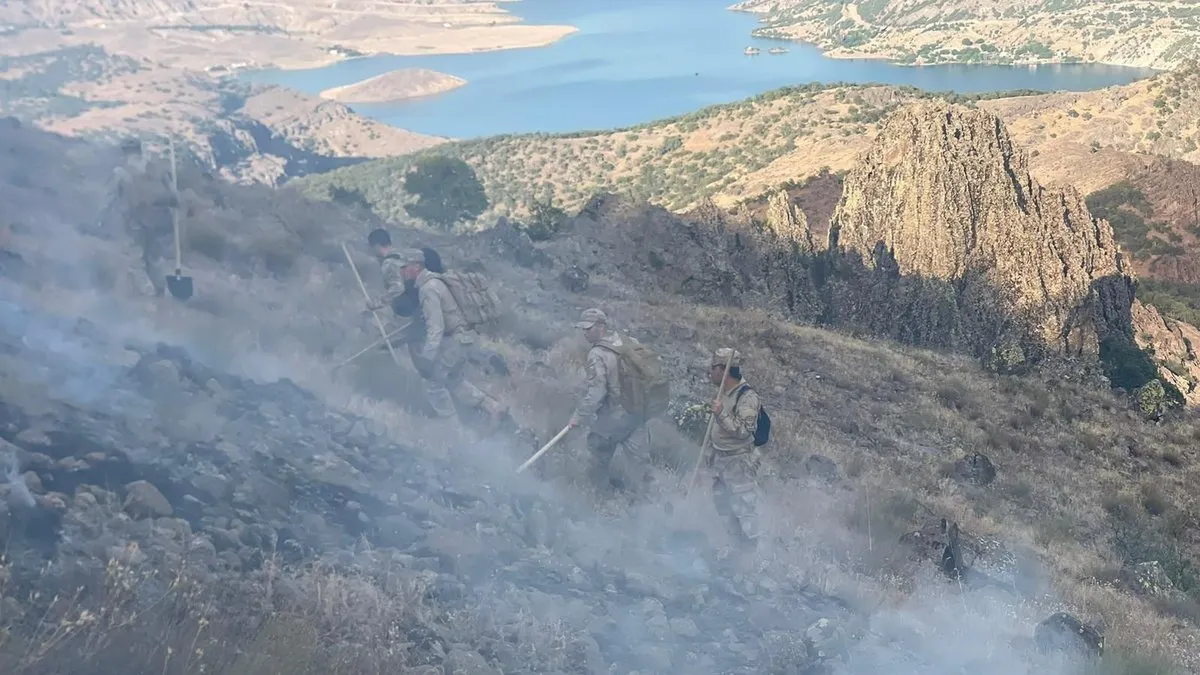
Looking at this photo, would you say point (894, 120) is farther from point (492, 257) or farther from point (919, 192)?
point (492, 257)

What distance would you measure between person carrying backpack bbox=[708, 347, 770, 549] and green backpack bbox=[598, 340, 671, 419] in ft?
1.81

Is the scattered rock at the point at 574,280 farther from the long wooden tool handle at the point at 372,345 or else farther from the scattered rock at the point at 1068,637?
the scattered rock at the point at 1068,637

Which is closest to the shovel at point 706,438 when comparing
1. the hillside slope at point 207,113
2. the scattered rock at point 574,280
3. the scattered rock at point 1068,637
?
the scattered rock at point 1068,637

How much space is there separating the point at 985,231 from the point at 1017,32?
144244 millimetres

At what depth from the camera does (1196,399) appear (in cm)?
2464

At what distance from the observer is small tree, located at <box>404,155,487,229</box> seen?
55312mm

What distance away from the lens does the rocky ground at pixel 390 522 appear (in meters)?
5.38

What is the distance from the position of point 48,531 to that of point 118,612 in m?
1.13

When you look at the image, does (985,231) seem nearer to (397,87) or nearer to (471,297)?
(471,297)

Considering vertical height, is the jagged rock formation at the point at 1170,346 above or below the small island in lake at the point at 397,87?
below

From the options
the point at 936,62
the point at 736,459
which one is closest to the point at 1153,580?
the point at 736,459

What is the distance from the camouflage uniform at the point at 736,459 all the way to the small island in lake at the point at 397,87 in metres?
154

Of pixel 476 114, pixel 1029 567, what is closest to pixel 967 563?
Result: pixel 1029 567

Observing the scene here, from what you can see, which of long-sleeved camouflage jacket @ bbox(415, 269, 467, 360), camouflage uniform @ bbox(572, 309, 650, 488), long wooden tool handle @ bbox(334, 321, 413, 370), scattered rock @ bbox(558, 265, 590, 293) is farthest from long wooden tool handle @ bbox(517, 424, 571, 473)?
scattered rock @ bbox(558, 265, 590, 293)
